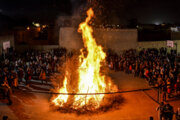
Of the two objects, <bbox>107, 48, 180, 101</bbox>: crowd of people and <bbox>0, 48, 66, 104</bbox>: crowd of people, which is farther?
<bbox>0, 48, 66, 104</bbox>: crowd of people

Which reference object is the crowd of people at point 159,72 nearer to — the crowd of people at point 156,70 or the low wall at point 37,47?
the crowd of people at point 156,70

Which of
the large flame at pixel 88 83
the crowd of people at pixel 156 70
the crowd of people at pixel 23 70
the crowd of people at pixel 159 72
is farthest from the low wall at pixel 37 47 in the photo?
the large flame at pixel 88 83

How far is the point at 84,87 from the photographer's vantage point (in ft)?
35.1

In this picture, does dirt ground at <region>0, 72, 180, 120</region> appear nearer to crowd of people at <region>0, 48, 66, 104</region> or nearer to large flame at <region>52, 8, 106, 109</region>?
large flame at <region>52, 8, 106, 109</region>

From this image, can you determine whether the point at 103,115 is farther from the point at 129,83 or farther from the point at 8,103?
the point at 129,83

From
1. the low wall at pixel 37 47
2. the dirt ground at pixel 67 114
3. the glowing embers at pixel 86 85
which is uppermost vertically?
the low wall at pixel 37 47

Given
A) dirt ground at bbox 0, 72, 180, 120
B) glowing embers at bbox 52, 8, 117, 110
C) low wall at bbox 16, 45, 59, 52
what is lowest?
dirt ground at bbox 0, 72, 180, 120

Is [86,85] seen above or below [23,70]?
below

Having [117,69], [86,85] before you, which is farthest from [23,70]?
[117,69]

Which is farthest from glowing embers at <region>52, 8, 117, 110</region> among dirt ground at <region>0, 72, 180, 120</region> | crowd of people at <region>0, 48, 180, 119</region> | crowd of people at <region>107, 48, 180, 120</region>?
crowd of people at <region>107, 48, 180, 120</region>

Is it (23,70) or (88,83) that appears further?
(23,70)

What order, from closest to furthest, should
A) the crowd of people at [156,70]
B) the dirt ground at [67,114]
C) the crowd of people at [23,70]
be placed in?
the dirt ground at [67,114]
the crowd of people at [156,70]
the crowd of people at [23,70]

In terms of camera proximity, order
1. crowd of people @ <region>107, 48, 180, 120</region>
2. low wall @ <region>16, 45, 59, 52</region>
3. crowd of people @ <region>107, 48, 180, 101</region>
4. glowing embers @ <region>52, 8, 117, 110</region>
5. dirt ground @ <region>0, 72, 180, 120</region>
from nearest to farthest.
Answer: dirt ground @ <region>0, 72, 180, 120</region> → glowing embers @ <region>52, 8, 117, 110</region> → crowd of people @ <region>107, 48, 180, 120</region> → crowd of people @ <region>107, 48, 180, 101</region> → low wall @ <region>16, 45, 59, 52</region>

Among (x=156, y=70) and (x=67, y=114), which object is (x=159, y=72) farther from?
(x=67, y=114)
